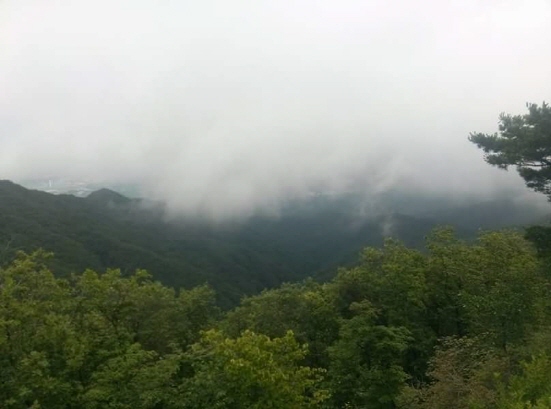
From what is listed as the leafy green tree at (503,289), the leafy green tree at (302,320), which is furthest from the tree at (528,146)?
the leafy green tree at (302,320)

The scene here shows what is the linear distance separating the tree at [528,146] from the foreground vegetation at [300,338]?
556 cm

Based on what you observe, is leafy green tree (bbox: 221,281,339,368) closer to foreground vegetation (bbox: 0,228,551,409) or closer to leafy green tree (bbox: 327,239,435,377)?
foreground vegetation (bbox: 0,228,551,409)

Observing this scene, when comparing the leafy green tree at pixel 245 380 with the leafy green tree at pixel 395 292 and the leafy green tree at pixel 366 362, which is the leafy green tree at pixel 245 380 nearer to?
the leafy green tree at pixel 366 362

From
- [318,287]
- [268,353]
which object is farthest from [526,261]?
[268,353]

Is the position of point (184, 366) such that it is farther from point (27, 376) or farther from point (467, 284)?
point (467, 284)

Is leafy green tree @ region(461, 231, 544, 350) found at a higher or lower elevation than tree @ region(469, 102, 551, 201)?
lower

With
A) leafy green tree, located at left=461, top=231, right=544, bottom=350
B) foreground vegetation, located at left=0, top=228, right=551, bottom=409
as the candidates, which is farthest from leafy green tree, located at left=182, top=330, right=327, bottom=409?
leafy green tree, located at left=461, top=231, right=544, bottom=350

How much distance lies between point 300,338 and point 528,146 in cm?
1723

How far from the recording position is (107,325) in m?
25.8

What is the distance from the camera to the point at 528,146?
2589cm

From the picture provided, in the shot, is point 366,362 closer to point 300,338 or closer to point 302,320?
point 300,338

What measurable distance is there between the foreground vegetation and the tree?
5.56 meters

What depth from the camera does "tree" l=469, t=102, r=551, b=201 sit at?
25.6 m

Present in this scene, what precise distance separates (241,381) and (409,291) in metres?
15.6
